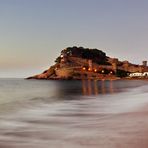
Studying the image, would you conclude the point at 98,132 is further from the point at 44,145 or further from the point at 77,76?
the point at 77,76

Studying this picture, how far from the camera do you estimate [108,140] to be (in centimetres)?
872

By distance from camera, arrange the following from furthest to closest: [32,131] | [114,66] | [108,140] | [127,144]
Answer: [114,66], [32,131], [108,140], [127,144]

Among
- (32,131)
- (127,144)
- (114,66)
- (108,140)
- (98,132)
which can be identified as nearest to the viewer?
(127,144)

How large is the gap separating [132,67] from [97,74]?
71.2 ft

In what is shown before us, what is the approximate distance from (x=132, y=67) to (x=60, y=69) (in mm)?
43846

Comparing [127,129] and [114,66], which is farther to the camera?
[114,66]

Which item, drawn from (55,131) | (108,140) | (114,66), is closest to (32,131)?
(55,131)

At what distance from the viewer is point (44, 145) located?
8.42 m

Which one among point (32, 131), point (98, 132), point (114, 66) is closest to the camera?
point (98, 132)

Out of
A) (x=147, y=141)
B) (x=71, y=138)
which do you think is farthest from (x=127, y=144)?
(x=71, y=138)

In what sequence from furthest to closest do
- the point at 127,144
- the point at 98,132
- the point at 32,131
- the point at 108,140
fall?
the point at 32,131 → the point at 98,132 → the point at 108,140 → the point at 127,144

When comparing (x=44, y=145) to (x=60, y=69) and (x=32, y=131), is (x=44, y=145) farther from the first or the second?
(x=60, y=69)

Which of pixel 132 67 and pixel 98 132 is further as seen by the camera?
pixel 132 67

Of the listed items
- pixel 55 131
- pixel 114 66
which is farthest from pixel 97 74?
pixel 55 131
